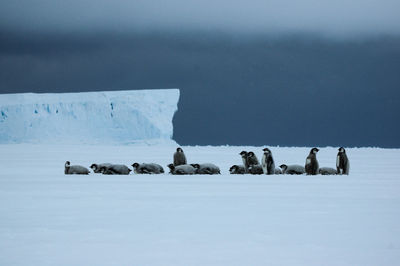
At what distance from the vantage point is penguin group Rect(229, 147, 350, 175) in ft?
38.9

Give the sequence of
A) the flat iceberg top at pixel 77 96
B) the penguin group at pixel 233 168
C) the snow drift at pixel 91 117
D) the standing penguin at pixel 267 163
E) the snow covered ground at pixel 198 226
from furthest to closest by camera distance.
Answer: the flat iceberg top at pixel 77 96 → the snow drift at pixel 91 117 → the standing penguin at pixel 267 163 → the penguin group at pixel 233 168 → the snow covered ground at pixel 198 226

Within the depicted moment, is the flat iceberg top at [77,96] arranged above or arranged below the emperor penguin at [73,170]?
above

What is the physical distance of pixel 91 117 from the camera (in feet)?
106

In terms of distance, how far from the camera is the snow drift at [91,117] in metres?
31.5

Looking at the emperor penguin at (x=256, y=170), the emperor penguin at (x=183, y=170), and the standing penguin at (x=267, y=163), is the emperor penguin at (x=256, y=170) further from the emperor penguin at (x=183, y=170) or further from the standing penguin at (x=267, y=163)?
the emperor penguin at (x=183, y=170)

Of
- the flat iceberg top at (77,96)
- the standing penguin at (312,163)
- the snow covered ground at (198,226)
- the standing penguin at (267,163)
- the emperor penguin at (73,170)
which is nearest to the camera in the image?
the snow covered ground at (198,226)

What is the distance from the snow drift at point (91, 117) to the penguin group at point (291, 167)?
62.5 ft

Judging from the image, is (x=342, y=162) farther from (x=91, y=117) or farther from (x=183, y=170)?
(x=91, y=117)

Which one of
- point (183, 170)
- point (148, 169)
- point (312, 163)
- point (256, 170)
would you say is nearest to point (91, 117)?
point (148, 169)

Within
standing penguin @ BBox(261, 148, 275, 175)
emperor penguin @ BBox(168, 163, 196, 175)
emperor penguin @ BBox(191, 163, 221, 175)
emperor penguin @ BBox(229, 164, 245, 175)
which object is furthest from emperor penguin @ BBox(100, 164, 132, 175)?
standing penguin @ BBox(261, 148, 275, 175)

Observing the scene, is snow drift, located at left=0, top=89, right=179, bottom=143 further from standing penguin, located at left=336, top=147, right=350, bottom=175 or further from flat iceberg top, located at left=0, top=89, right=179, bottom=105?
standing penguin, located at left=336, top=147, right=350, bottom=175

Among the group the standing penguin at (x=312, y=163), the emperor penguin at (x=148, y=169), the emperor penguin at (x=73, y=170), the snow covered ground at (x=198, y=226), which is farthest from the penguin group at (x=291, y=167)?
the snow covered ground at (x=198, y=226)

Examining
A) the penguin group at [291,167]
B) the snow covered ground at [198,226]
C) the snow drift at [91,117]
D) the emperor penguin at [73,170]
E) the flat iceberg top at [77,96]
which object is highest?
the flat iceberg top at [77,96]

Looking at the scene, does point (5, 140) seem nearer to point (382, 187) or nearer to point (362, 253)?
point (382, 187)
